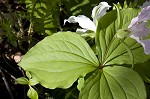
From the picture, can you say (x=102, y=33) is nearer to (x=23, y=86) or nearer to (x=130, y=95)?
(x=130, y=95)

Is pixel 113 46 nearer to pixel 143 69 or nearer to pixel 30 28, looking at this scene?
pixel 143 69

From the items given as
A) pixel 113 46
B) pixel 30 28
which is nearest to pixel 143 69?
pixel 113 46

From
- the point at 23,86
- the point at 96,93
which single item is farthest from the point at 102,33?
the point at 23,86

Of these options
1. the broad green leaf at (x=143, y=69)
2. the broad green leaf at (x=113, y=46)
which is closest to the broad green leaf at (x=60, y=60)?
the broad green leaf at (x=113, y=46)

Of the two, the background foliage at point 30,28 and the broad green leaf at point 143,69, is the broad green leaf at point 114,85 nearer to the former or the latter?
the broad green leaf at point 143,69

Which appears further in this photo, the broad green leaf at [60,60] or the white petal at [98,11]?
the white petal at [98,11]

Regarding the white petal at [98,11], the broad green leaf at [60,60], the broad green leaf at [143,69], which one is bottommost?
the broad green leaf at [143,69]
